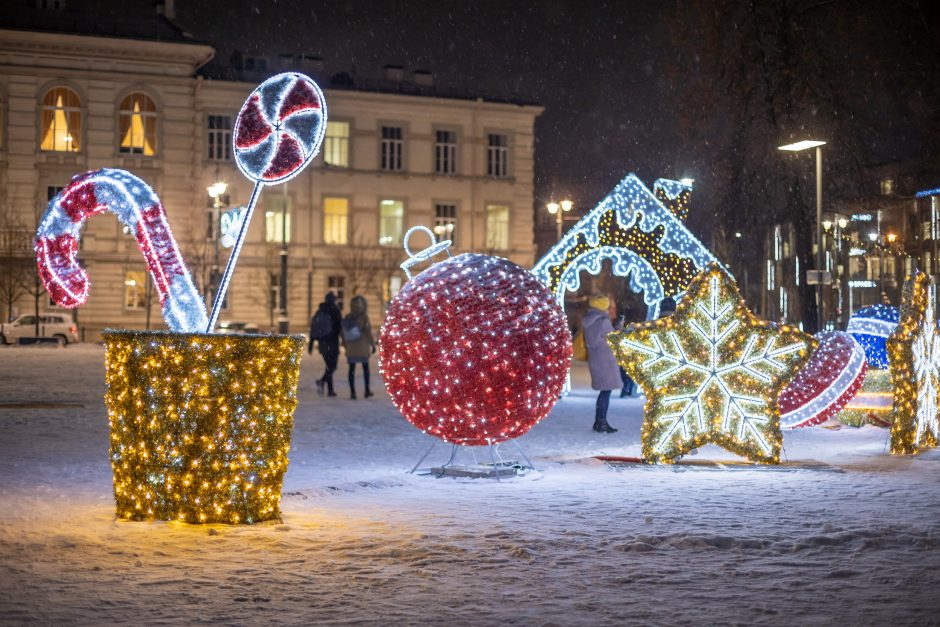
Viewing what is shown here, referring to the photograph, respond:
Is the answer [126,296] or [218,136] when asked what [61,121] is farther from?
[126,296]

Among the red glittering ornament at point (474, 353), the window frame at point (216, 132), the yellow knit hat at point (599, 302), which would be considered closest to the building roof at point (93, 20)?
the window frame at point (216, 132)

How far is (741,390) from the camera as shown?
11531mm

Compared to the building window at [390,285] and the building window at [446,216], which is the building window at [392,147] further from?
the building window at [390,285]

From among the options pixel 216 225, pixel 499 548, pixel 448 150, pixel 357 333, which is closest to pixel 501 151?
pixel 448 150

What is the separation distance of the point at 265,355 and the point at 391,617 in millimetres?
2998

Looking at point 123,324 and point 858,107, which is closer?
point 858,107

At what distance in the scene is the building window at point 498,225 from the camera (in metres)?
53.2

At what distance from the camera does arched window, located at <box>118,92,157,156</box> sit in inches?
1838

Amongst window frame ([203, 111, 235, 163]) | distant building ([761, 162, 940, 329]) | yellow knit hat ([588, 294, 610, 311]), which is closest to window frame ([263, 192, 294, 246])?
window frame ([203, 111, 235, 163])

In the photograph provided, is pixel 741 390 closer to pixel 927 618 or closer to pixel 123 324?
pixel 927 618

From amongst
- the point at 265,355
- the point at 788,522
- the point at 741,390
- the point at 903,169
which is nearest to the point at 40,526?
the point at 265,355

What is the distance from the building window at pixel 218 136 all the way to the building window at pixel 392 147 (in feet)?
22.2

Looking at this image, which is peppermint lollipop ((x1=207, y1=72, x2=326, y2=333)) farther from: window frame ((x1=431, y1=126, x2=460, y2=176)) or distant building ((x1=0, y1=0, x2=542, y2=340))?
window frame ((x1=431, y1=126, x2=460, y2=176))

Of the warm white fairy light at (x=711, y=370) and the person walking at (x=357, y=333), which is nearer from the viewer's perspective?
the warm white fairy light at (x=711, y=370)
